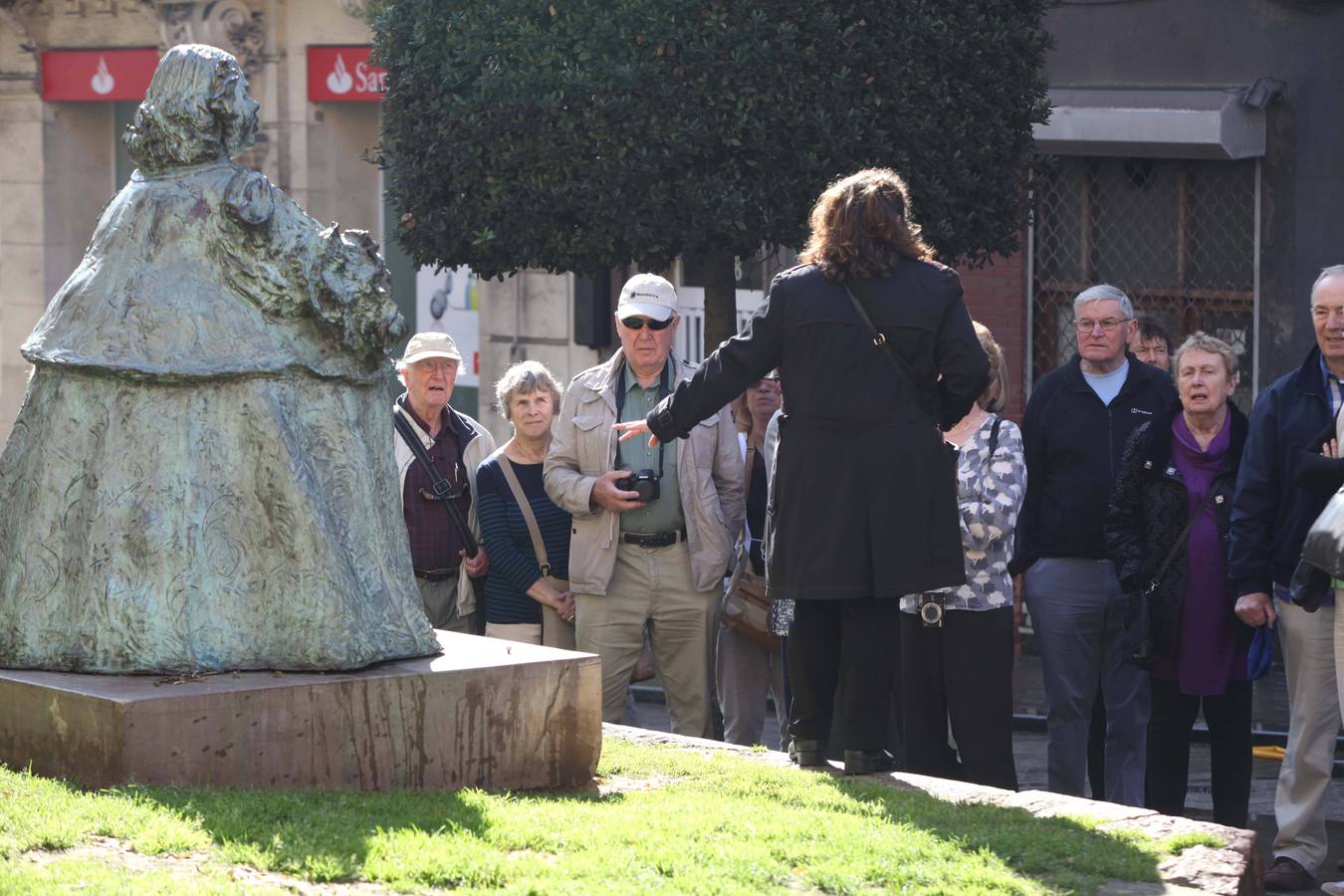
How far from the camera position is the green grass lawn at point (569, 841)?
5.84m

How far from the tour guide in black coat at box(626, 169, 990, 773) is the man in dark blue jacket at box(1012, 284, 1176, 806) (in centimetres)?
175

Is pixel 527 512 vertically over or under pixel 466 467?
under

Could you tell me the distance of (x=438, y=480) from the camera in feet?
30.2

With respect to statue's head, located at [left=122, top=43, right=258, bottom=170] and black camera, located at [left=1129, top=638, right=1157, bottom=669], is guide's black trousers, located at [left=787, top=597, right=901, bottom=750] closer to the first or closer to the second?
black camera, located at [left=1129, top=638, right=1157, bottom=669]

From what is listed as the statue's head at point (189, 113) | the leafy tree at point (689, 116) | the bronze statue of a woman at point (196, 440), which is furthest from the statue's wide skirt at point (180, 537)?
the leafy tree at point (689, 116)

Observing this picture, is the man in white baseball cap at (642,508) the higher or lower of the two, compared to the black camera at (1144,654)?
higher

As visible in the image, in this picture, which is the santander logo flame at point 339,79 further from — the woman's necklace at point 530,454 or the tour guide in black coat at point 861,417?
the tour guide in black coat at point 861,417

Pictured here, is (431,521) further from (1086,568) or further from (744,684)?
(1086,568)

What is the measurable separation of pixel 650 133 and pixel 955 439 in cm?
284

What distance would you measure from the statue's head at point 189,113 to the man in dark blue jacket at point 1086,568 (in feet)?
11.4

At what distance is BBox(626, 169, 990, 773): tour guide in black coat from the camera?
706cm

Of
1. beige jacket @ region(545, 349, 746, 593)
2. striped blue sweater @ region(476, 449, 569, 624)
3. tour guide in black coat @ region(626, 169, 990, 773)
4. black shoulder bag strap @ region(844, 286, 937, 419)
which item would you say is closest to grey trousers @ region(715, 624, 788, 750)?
beige jacket @ region(545, 349, 746, 593)

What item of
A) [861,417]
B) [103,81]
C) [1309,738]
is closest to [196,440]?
[861,417]

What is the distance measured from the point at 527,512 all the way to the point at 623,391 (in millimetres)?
633
